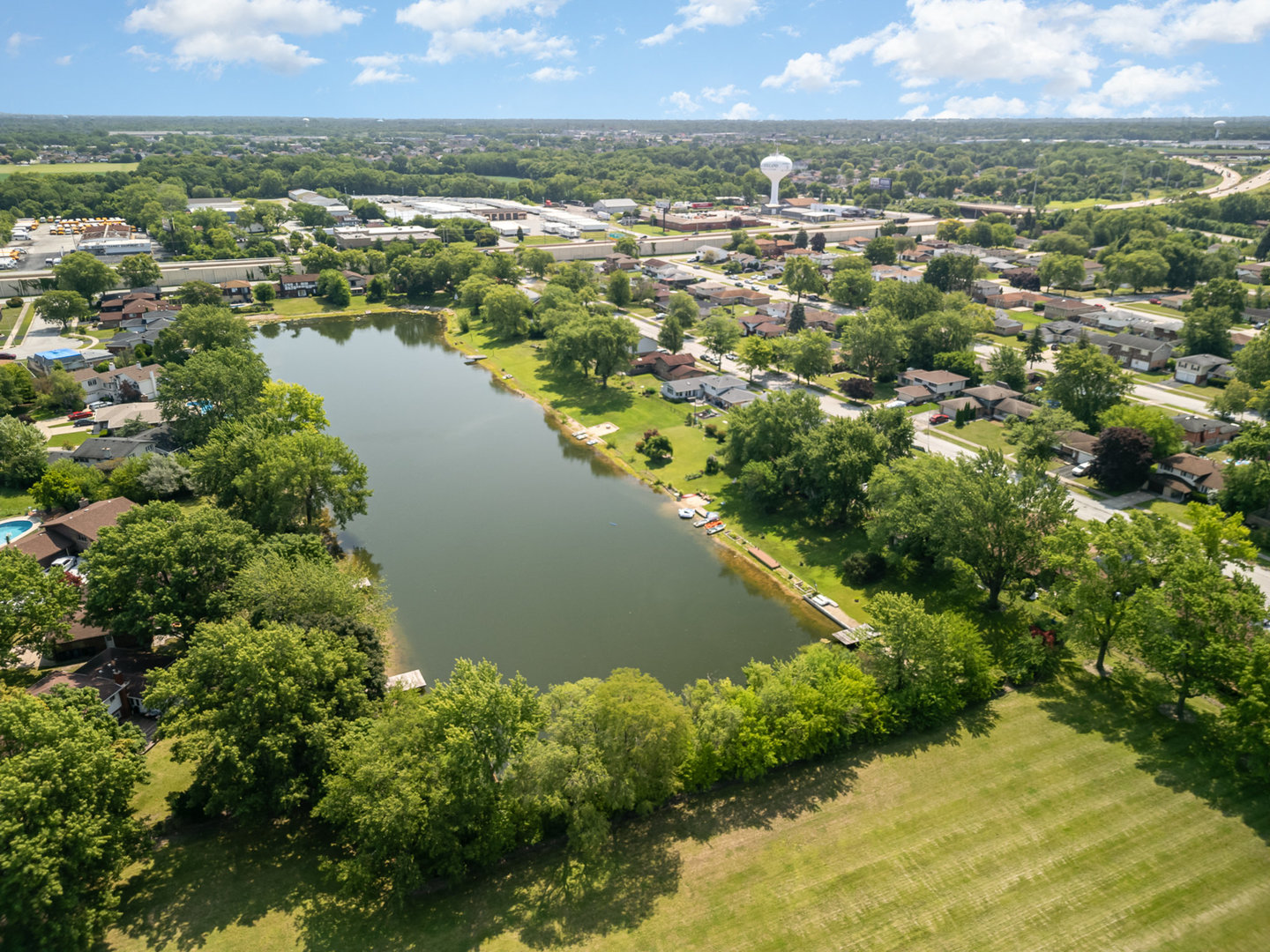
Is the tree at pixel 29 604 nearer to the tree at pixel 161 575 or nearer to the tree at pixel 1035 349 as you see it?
the tree at pixel 161 575

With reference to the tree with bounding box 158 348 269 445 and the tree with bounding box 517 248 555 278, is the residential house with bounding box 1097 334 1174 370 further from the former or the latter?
the tree with bounding box 158 348 269 445

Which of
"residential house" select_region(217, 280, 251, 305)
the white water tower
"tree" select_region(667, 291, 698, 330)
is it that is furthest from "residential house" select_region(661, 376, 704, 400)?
the white water tower

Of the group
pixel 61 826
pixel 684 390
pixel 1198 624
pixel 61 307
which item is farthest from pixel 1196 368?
pixel 61 307

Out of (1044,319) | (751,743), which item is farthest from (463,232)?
(751,743)

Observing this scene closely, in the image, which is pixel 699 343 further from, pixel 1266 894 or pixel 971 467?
pixel 1266 894

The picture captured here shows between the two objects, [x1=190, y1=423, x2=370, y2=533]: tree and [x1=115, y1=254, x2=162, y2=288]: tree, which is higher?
[x1=115, y1=254, x2=162, y2=288]: tree

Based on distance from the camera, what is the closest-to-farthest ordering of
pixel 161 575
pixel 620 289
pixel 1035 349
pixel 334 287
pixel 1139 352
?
pixel 161 575 < pixel 1139 352 < pixel 1035 349 < pixel 620 289 < pixel 334 287

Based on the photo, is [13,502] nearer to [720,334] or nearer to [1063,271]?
[720,334]
